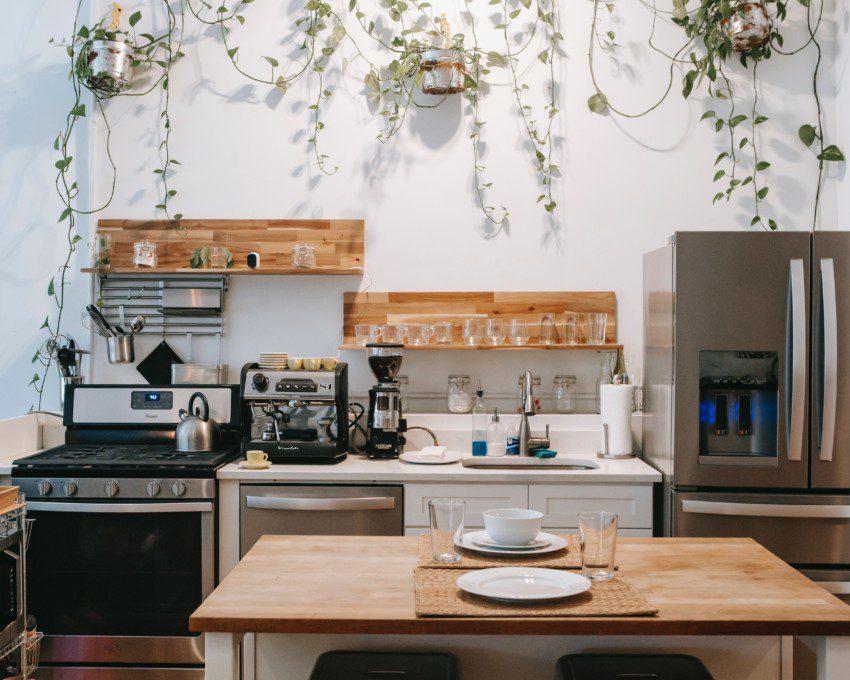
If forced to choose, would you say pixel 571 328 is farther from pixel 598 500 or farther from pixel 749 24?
pixel 749 24

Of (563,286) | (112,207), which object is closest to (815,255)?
(563,286)

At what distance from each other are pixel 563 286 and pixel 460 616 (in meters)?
2.60

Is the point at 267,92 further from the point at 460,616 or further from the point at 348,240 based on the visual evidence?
the point at 460,616

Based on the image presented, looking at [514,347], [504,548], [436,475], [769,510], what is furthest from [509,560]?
[514,347]

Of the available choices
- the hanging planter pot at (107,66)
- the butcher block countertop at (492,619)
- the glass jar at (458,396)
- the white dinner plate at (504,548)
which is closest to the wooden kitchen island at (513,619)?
the butcher block countertop at (492,619)

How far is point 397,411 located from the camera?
11.4 feet

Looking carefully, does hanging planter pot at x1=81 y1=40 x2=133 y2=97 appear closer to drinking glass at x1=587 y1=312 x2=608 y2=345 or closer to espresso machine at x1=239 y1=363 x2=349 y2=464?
espresso machine at x1=239 y1=363 x2=349 y2=464

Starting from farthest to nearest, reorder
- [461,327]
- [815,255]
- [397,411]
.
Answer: [461,327], [397,411], [815,255]

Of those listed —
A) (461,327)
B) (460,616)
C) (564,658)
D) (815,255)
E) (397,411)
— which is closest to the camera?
(460,616)

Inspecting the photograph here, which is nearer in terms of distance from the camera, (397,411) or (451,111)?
(397,411)

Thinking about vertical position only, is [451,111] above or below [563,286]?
above

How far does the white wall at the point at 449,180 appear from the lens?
3826mm

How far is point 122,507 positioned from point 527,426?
169cm

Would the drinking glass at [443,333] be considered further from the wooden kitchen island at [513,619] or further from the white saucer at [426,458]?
the wooden kitchen island at [513,619]
